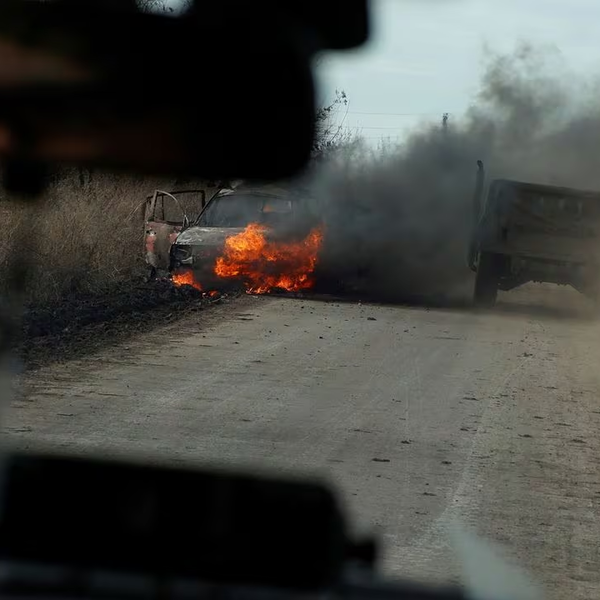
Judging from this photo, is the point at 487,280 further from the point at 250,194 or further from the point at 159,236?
the point at 159,236

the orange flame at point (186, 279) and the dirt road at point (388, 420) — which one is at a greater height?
the dirt road at point (388, 420)

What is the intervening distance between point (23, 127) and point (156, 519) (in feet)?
1.60

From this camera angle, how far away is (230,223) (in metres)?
19.5

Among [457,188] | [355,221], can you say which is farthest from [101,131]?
[457,188]

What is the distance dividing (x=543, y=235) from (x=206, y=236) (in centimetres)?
459

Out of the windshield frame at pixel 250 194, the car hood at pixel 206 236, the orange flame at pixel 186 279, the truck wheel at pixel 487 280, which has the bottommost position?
the orange flame at pixel 186 279

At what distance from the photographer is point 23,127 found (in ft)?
5.08

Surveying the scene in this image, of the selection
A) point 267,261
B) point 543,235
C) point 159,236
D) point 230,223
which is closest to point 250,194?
point 230,223

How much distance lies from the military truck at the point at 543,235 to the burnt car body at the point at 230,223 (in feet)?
8.68

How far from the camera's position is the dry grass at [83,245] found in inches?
523

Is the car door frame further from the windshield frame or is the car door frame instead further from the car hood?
the car hood

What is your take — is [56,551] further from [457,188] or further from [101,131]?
[457,188]

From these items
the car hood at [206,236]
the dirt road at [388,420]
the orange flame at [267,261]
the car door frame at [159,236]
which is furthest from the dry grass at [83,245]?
the orange flame at [267,261]

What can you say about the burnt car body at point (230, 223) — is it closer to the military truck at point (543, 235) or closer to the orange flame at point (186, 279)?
the orange flame at point (186, 279)
